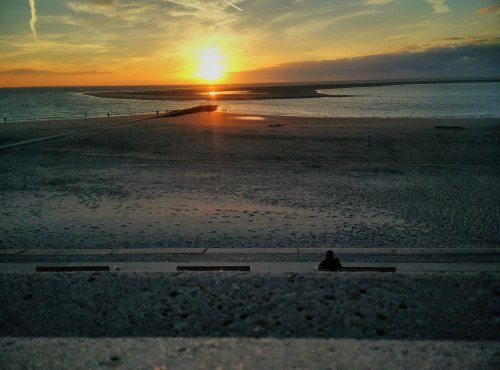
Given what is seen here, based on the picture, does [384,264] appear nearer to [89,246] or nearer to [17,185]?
[89,246]

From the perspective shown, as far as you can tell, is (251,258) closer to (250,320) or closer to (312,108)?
(250,320)

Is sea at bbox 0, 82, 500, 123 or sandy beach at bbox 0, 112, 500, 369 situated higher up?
sea at bbox 0, 82, 500, 123

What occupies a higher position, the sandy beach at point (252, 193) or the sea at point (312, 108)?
the sea at point (312, 108)

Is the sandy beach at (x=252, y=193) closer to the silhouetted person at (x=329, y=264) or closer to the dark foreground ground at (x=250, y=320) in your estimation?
the silhouetted person at (x=329, y=264)

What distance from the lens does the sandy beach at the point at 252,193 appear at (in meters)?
9.43

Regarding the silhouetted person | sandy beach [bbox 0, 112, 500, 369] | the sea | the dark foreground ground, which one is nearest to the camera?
the dark foreground ground

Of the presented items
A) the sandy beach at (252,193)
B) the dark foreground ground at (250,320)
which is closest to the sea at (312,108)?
the sandy beach at (252,193)

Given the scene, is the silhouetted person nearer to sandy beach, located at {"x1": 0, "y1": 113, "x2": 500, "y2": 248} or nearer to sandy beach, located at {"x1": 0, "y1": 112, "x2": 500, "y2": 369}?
sandy beach, located at {"x1": 0, "y1": 112, "x2": 500, "y2": 369}

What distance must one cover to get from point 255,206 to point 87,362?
8.98 meters

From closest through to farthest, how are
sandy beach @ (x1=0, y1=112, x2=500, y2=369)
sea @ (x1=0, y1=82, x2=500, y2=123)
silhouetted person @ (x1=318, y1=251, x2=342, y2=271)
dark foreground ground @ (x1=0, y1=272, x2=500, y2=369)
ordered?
dark foreground ground @ (x1=0, y1=272, x2=500, y2=369) → sandy beach @ (x1=0, y1=112, x2=500, y2=369) → silhouetted person @ (x1=318, y1=251, x2=342, y2=271) → sea @ (x1=0, y1=82, x2=500, y2=123)

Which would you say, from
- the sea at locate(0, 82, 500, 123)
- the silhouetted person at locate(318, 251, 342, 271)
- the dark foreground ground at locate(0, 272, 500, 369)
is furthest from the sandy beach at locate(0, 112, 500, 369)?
the sea at locate(0, 82, 500, 123)

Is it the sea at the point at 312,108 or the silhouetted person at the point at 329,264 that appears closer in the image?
the silhouetted person at the point at 329,264

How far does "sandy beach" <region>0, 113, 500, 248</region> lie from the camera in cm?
943

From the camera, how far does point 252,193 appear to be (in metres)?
14.1
